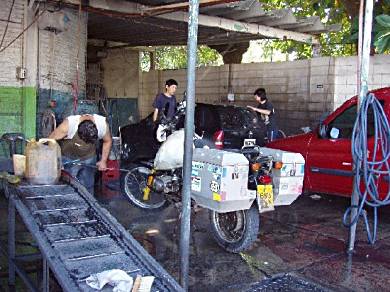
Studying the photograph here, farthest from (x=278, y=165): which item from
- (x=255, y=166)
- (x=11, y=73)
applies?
(x=11, y=73)

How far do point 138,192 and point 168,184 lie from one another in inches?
59.2

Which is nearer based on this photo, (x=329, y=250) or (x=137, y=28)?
(x=329, y=250)

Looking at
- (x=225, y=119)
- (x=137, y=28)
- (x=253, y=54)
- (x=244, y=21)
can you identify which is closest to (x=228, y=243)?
(x=225, y=119)

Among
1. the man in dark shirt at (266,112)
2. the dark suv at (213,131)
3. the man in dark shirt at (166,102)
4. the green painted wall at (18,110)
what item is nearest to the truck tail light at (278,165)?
the dark suv at (213,131)

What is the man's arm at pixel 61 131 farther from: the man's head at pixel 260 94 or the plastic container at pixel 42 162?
the man's head at pixel 260 94

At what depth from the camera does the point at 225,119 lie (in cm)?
807

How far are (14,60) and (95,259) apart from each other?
632 cm

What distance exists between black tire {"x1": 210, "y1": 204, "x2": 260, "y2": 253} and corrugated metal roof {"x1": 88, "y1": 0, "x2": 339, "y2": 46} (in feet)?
16.0

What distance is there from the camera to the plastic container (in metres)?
4.02

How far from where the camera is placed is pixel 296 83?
1152 centimetres

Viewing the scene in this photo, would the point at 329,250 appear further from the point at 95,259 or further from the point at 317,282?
the point at 95,259

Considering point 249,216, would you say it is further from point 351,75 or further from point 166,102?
point 351,75

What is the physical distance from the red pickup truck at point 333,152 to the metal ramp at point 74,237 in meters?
4.07

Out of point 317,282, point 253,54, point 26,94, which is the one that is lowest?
point 317,282
